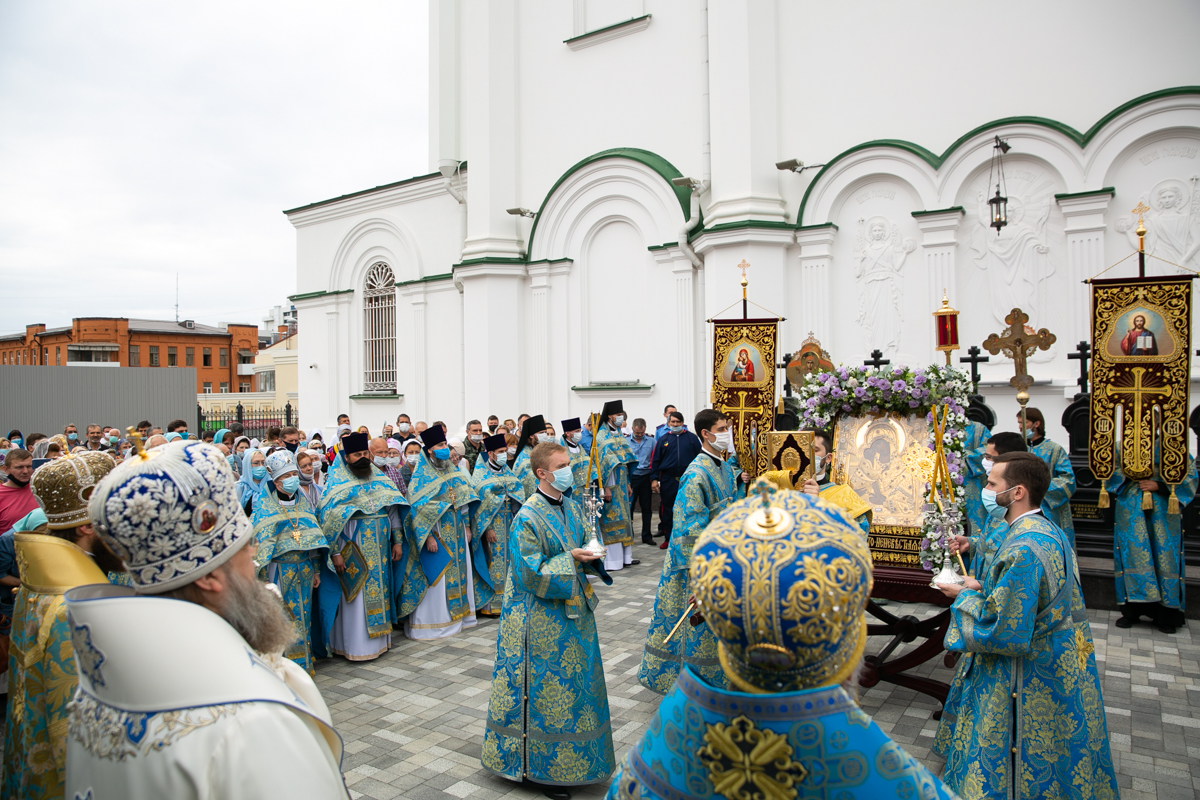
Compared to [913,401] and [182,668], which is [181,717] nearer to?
[182,668]

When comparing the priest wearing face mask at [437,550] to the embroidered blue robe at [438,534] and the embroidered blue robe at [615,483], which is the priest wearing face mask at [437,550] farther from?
the embroidered blue robe at [615,483]

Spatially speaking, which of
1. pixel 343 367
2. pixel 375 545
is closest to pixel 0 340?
pixel 343 367

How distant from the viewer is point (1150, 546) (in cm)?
668

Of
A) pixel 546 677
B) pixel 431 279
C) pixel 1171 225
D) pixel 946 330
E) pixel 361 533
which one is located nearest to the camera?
pixel 546 677

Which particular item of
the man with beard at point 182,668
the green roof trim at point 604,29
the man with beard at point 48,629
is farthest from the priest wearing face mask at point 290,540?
the green roof trim at point 604,29

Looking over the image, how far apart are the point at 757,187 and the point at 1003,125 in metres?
3.36

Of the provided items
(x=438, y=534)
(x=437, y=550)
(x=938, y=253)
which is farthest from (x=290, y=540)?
(x=938, y=253)

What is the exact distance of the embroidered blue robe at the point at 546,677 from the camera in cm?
407

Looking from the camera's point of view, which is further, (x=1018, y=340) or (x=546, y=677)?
(x=1018, y=340)

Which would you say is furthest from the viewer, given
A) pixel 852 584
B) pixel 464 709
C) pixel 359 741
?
pixel 464 709

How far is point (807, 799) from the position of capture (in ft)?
4.52

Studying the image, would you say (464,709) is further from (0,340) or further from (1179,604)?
(0,340)

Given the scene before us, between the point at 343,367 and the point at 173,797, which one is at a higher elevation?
the point at 343,367

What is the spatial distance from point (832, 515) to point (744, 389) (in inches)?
250
